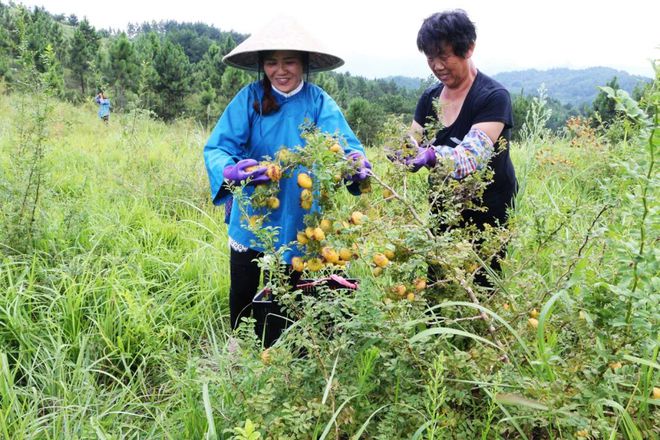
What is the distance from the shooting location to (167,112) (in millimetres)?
22219

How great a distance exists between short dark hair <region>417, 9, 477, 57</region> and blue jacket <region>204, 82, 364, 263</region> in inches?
18.8

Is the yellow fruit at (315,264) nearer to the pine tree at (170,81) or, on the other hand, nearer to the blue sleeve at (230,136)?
the blue sleeve at (230,136)

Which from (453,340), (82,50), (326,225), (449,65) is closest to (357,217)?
(326,225)

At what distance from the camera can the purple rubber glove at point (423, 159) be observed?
58.6 inches

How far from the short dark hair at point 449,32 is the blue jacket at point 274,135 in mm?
477

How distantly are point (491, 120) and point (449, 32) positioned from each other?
0.39 metres

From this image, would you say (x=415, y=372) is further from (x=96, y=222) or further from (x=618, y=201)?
(x=96, y=222)

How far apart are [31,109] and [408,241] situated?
2.25 metres

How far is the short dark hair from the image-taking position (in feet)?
5.83

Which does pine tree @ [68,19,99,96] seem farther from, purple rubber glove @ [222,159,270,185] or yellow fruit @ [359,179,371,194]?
yellow fruit @ [359,179,371,194]

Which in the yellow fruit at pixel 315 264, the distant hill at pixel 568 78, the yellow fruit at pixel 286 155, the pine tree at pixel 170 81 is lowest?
the yellow fruit at pixel 315 264

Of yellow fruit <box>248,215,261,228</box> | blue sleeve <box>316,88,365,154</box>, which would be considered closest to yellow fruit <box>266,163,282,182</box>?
yellow fruit <box>248,215,261,228</box>

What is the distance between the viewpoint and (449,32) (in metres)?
1.78

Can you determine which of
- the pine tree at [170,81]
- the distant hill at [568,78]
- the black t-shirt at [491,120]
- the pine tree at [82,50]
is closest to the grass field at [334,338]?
the black t-shirt at [491,120]
